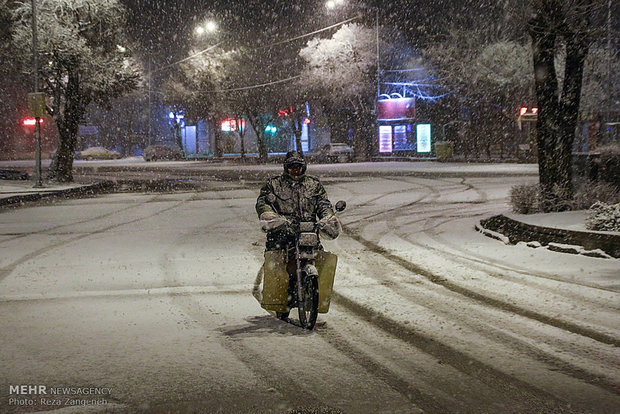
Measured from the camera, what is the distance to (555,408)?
453 cm

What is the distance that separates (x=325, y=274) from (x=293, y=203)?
0.72 metres

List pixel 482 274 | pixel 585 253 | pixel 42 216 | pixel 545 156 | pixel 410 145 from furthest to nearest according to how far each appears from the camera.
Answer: pixel 410 145, pixel 42 216, pixel 545 156, pixel 585 253, pixel 482 274

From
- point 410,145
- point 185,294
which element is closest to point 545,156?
point 185,294

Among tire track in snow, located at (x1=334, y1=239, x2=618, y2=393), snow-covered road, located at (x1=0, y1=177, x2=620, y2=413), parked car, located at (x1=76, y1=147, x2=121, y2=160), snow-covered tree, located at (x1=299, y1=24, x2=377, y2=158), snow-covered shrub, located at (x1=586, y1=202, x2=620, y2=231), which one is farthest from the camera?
parked car, located at (x1=76, y1=147, x2=121, y2=160)

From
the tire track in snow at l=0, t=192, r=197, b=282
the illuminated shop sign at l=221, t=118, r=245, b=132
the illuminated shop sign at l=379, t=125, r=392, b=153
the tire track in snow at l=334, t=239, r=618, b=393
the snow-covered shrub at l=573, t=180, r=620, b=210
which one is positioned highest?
the illuminated shop sign at l=221, t=118, r=245, b=132

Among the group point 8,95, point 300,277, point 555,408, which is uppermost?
point 8,95

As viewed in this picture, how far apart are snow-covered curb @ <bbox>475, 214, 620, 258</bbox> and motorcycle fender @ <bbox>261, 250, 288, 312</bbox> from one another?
5.49m

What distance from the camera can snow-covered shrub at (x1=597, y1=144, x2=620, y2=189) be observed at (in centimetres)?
1383

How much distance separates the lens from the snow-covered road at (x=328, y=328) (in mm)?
4852

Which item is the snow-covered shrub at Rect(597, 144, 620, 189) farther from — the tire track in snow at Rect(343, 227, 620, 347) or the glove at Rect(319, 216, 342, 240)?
the glove at Rect(319, 216, 342, 240)

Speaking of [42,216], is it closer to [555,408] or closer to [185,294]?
[185,294]

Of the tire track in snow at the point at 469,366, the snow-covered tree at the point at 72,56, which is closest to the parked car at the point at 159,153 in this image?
the snow-covered tree at the point at 72,56

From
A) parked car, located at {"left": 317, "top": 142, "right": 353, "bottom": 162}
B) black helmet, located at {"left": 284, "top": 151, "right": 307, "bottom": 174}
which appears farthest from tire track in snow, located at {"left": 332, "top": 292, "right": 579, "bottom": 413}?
parked car, located at {"left": 317, "top": 142, "right": 353, "bottom": 162}

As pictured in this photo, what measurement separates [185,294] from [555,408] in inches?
192
